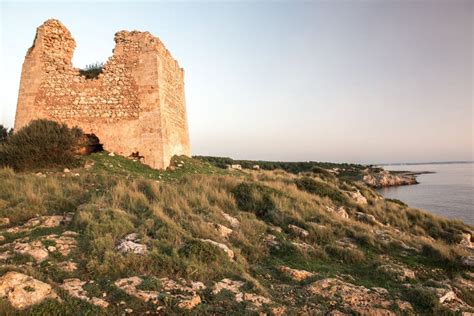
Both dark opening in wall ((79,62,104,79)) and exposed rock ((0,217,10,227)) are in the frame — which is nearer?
exposed rock ((0,217,10,227))

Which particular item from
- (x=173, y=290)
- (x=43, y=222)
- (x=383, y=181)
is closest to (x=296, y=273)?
(x=173, y=290)

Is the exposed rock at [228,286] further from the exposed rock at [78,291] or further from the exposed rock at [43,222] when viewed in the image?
the exposed rock at [43,222]

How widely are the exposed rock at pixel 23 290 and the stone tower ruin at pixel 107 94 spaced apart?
30.8 ft

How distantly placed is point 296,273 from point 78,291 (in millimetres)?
2985

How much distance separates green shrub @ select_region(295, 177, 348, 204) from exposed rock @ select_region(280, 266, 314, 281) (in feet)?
23.8

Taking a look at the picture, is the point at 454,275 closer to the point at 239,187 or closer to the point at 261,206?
the point at 261,206

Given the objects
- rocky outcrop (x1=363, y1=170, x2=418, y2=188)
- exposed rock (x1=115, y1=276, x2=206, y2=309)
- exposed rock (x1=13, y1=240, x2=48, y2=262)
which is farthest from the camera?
rocky outcrop (x1=363, y1=170, x2=418, y2=188)

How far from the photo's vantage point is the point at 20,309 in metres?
3.20

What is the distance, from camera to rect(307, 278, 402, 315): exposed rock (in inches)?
155

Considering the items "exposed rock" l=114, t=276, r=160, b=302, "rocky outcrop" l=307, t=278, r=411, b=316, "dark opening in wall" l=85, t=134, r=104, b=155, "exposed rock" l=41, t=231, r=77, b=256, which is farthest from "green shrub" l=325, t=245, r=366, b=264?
"dark opening in wall" l=85, t=134, r=104, b=155

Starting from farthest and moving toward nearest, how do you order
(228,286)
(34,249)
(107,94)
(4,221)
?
(107,94), (4,221), (34,249), (228,286)

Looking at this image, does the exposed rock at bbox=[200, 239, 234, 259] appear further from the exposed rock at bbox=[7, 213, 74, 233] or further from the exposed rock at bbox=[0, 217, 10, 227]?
the exposed rock at bbox=[0, 217, 10, 227]

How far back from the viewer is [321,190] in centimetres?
1239

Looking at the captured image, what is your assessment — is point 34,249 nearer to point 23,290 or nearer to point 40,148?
point 23,290
